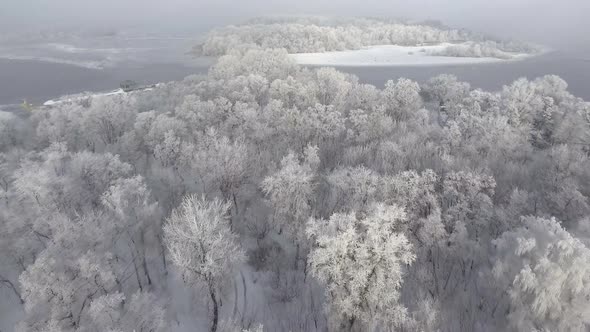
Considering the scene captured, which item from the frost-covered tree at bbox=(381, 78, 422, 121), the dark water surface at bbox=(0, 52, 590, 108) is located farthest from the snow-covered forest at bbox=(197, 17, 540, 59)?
the frost-covered tree at bbox=(381, 78, 422, 121)

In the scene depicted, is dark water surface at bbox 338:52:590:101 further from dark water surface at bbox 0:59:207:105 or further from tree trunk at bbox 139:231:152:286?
tree trunk at bbox 139:231:152:286

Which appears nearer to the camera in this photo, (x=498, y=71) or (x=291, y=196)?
(x=291, y=196)

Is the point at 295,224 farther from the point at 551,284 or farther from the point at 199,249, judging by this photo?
the point at 551,284

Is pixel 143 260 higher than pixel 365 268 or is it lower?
lower

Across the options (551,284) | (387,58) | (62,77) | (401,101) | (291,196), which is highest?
(401,101)

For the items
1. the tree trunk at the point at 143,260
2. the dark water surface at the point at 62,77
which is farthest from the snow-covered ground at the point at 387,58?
the tree trunk at the point at 143,260

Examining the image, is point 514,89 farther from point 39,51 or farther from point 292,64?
point 39,51

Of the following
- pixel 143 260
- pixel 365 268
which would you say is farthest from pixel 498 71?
pixel 143 260
